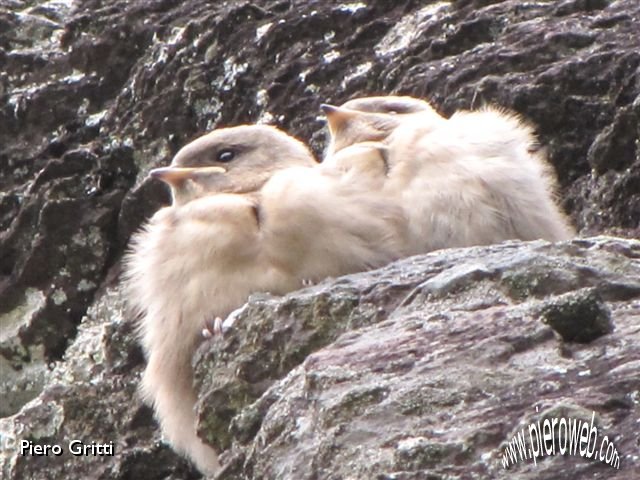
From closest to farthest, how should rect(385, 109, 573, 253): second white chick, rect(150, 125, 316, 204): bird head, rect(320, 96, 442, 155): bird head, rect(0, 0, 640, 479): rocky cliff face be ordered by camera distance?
1. rect(0, 0, 640, 479): rocky cliff face
2. rect(385, 109, 573, 253): second white chick
3. rect(150, 125, 316, 204): bird head
4. rect(320, 96, 442, 155): bird head

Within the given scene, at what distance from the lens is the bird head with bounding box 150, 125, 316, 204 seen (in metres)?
7.47

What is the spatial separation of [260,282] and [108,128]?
146 inches

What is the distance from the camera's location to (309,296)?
232 inches

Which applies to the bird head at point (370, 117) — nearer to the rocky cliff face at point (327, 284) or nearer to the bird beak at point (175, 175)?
the rocky cliff face at point (327, 284)

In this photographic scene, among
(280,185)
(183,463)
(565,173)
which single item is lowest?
(183,463)

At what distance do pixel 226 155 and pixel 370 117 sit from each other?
66 cm

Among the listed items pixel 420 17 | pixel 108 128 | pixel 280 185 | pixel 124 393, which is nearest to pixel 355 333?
pixel 280 185

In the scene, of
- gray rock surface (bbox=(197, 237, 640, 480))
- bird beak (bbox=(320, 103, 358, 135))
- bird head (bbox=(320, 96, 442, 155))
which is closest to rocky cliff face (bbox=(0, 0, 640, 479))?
gray rock surface (bbox=(197, 237, 640, 480))

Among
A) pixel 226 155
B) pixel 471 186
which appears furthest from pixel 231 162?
pixel 471 186

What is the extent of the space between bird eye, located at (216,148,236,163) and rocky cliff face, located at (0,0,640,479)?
1262mm

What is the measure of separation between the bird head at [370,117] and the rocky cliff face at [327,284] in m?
0.53

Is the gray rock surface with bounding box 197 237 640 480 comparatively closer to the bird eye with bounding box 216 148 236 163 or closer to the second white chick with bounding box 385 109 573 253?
the second white chick with bounding box 385 109 573 253

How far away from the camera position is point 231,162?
7621 millimetres

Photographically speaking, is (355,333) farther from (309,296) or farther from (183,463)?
(183,463)
